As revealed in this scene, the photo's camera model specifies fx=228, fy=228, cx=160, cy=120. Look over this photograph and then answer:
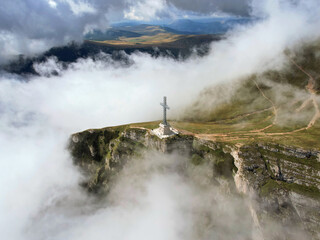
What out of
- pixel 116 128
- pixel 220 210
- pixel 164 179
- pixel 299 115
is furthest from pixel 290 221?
pixel 116 128

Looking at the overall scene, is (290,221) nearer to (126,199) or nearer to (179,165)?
(179,165)

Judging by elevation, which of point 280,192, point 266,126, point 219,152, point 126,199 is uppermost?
point 266,126

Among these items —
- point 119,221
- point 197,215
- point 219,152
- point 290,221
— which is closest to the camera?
point 290,221

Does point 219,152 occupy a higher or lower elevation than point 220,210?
higher

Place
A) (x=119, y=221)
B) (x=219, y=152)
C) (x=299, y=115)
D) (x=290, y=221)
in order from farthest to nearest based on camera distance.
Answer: (x=119, y=221) → (x=299, y=115) → (x=219, y=152) → (x=290, y=221)

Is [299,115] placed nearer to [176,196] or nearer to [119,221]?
[176,196]

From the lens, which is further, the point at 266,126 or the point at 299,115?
the point at 299,115

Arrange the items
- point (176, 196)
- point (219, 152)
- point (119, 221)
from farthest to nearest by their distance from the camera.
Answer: point (119, 221) < point (176, 196) < point (219, 152)

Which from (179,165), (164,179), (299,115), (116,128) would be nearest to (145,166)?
(164,179)

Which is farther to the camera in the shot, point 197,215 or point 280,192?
point 197,215
